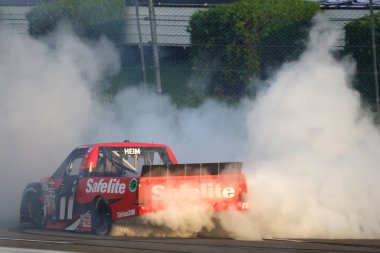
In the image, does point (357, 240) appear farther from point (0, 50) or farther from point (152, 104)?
point (0, 50)

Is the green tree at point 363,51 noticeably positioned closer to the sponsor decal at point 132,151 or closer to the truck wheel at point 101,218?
the sponsor decal at point 132,151

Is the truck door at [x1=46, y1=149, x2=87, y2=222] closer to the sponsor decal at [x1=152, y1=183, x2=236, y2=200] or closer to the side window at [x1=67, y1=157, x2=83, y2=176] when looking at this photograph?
the side window at [x1=67, y1=157, x2=83, y2=176]

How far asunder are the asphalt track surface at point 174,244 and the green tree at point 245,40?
577cm

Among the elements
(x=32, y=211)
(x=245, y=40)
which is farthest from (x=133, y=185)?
(x=245, y=40)

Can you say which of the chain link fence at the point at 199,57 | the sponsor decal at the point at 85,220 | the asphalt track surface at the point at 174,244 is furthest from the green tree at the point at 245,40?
the asphalt track surface at the point at 174,244

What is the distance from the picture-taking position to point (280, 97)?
14883 millimetres

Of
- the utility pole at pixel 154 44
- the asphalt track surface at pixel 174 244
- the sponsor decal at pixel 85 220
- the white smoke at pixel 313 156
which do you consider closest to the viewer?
the asphalt track surface at pixel 174 244

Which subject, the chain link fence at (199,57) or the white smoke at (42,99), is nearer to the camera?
the chain link fence at (199,57)

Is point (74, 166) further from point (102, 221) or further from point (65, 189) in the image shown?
point (102, 221)

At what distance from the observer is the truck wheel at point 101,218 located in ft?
43.9

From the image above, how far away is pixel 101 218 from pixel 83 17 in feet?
22.8

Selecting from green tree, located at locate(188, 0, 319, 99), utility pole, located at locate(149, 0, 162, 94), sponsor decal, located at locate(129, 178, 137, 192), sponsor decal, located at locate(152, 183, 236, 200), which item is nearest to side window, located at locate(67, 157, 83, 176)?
sponsor decal, located at locate(129, 178, 137, 192)

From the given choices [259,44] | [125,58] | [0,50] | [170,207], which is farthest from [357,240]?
[0,50]

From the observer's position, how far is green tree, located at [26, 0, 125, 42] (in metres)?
18.7
